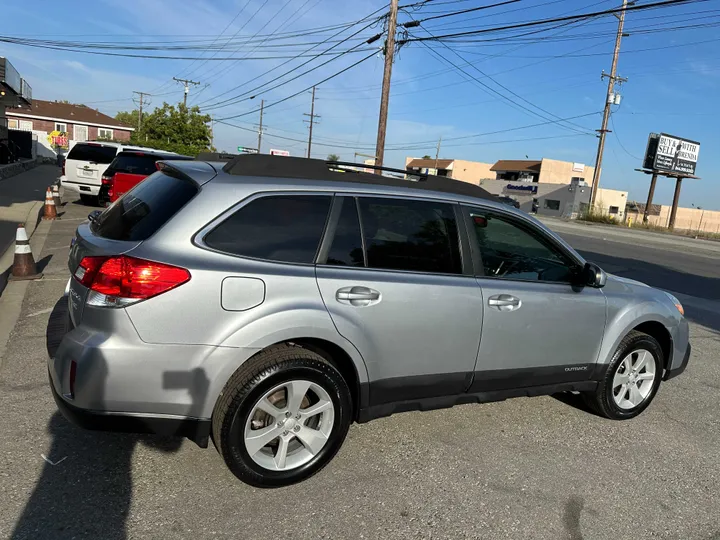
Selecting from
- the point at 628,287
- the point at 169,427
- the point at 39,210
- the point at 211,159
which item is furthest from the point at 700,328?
the point at 39,210

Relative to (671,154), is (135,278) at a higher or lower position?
lower

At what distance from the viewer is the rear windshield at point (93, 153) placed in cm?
1606

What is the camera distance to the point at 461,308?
11.2 ft

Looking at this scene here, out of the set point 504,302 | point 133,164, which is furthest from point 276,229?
point 133,164

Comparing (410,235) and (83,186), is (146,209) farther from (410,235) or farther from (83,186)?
(83,186)

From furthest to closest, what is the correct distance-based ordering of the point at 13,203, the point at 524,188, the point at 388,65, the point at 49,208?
the point at 524,188 < the point at 388,65 < the point at 13,203 < the point at 49,208

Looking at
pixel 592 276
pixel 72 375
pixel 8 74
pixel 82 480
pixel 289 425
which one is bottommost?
pixel 82 480

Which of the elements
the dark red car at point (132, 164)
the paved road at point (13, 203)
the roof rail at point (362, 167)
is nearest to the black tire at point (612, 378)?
the roof rail at point (362, 167)

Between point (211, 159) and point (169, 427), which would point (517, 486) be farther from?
point (211, 159)

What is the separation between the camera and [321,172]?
337 cm

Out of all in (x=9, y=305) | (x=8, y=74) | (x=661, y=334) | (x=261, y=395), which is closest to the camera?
(x=261, y=395)

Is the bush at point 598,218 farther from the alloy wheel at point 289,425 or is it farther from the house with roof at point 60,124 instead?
the house with roof at point 60,124

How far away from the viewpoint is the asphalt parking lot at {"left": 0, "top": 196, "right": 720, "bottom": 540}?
2.76 meters

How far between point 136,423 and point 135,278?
28.8 inches
